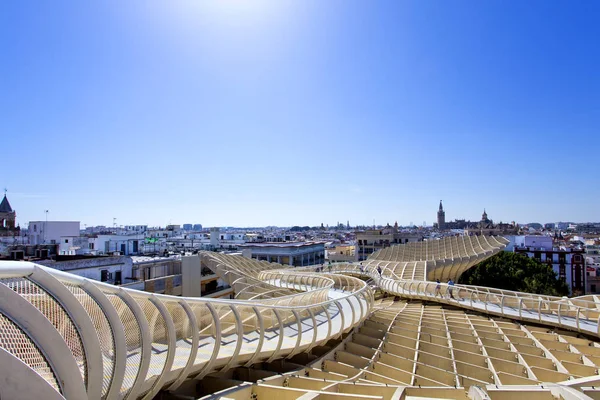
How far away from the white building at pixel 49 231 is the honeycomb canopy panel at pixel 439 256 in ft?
147

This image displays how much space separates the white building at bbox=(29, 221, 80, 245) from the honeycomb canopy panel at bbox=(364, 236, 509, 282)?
44808 mm

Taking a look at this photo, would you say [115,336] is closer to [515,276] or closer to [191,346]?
[191,346]

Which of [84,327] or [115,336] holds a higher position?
[84,327]

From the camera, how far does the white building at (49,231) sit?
169ft

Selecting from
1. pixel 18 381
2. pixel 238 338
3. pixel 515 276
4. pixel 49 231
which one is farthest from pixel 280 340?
pixel 49 231

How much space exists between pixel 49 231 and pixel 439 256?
181ft

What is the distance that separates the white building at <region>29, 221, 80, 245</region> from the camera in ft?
169

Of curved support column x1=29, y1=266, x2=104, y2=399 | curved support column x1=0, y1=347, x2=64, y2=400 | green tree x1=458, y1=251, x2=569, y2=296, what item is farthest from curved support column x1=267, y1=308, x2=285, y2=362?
green tree x1=458, y1=251, x2=569, y2=296

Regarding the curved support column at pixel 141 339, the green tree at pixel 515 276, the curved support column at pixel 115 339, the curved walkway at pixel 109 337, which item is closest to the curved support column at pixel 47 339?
the curved walkway at pixel 109 337

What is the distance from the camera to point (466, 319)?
59.8 ft

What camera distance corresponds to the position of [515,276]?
1779 inches

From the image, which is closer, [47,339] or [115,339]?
[47,339]

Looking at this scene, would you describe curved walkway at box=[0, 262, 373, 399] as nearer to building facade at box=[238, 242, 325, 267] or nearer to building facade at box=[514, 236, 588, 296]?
building facade at box=[238, 242, 325, 267]

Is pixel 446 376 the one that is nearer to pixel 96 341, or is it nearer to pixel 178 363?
pixel 178 363
